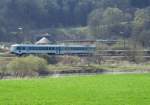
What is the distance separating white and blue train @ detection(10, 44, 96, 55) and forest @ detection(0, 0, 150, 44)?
2726cm

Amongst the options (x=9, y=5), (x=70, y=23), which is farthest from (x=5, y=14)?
(x=70, y=23)

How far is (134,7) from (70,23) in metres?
16.9

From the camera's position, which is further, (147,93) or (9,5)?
(9,5)

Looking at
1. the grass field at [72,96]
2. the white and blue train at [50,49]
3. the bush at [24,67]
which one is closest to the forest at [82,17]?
the white and blue train at [50,49]

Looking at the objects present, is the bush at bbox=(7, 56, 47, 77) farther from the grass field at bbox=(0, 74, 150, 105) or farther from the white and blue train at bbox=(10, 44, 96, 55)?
the grass field at bbox=(0, 74, 150, 105)

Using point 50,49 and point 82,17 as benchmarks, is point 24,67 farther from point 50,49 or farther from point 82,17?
point 82,17

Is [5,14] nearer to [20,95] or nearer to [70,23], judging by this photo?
[70,23]

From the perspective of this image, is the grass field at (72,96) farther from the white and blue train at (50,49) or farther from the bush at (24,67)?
the white and blue train at (50,49)

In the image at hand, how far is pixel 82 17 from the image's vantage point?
119m

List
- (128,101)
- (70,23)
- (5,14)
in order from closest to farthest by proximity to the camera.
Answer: (128,101) → (5,14) → (70,23)

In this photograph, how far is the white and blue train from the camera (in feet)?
204

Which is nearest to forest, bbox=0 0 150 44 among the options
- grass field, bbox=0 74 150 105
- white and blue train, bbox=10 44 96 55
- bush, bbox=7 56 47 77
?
white and blue train, bbox=10 44 96 55

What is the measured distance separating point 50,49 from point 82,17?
55298 millimetres

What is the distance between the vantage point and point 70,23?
117875mm
